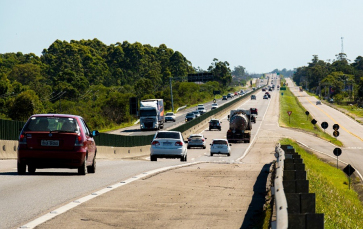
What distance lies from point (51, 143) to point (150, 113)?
62476 millimetres

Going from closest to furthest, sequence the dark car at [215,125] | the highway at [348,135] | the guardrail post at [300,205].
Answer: the guardrail post at [300,205]
the highway at [348,135]
the dark car at [215,125]

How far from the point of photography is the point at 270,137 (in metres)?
77.6

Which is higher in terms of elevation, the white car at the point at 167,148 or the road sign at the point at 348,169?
the white car at the point at 167,148

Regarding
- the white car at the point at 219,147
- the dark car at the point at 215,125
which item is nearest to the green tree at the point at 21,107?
the dark car at the point at 215,125

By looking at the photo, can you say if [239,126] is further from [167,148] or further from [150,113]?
[167,148]

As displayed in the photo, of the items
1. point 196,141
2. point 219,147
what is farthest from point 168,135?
point 196,141

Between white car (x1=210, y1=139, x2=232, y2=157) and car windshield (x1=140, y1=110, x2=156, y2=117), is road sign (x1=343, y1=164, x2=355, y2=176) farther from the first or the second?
car windshield (x1=140, y1=110, x2=156, y2=117)

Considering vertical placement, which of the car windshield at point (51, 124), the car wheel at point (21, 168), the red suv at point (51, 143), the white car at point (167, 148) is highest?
the car windshield at point (51, 124)

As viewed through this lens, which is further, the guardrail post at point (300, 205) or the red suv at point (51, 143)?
the red suv at point (51, 143)

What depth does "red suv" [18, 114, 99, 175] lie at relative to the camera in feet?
52.6

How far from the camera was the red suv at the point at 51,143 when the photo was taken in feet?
52.6

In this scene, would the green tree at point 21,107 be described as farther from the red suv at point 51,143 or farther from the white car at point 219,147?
the red suv at point 51,143

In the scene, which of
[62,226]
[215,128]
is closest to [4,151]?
[62,226]

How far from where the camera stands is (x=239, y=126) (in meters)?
67.1
